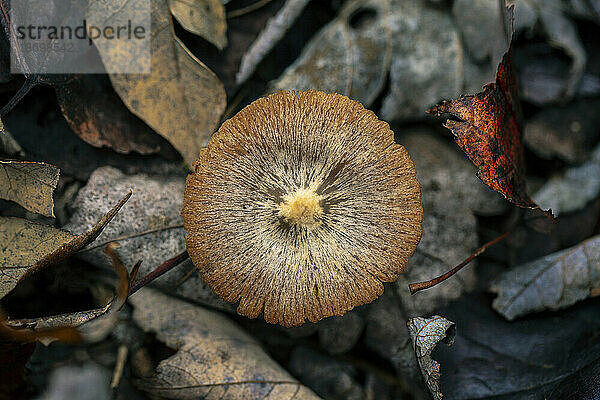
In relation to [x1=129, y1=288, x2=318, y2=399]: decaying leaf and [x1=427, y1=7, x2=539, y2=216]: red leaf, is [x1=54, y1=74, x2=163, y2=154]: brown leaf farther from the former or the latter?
[x1=427, y1=7, x2=539, y2=216]: red leaf

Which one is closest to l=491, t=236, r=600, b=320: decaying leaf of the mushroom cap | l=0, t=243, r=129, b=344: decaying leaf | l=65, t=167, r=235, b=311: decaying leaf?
the mushroom cap

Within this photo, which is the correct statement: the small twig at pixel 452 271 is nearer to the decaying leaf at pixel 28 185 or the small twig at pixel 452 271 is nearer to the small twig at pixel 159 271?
the small twig at pixel 159 271

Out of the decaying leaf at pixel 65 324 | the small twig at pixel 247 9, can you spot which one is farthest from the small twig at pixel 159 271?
the small twig at pixel 247 9

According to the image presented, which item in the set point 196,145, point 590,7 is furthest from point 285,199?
point 590,7

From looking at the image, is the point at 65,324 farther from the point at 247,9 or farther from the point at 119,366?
the point at 247,9

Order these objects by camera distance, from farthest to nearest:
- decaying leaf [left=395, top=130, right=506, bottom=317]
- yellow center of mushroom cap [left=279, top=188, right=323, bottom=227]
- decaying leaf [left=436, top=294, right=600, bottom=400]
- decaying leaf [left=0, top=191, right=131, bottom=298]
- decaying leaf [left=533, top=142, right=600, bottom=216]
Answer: decaying leaf [left=533, top=142, right=600, bottom=216], decaying leaf [left=395, top=130, right=506, bottom=317], decaying leaf [left=436, top=294, right=600, bottom=400], yellow center of mushroom cap [left=279, top=188, right=323, bottom=227], decaying leaf [left=0, top=191, right=131, bottom=298]

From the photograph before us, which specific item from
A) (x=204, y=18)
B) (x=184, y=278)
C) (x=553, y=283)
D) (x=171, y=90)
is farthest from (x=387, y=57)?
(x=184, y=278)
